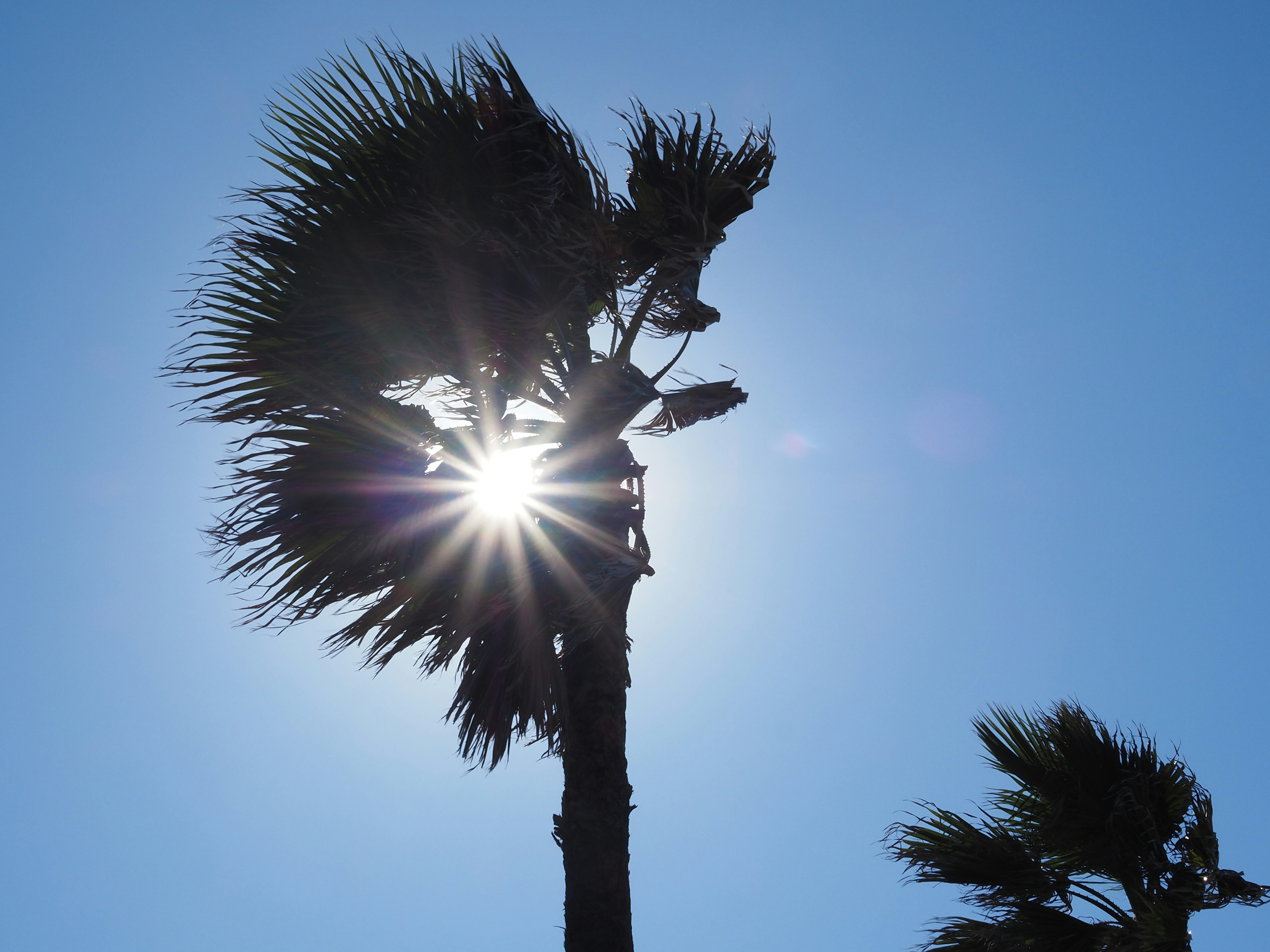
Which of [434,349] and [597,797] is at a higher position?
[434,349]

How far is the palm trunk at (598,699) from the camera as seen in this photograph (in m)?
4.39

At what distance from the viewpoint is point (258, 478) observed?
500 cm

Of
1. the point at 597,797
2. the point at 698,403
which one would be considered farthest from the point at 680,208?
the point at 597,797

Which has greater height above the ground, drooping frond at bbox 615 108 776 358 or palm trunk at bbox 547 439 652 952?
drooping frond at bbox 615 108 776 358

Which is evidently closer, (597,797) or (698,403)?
(597,797)

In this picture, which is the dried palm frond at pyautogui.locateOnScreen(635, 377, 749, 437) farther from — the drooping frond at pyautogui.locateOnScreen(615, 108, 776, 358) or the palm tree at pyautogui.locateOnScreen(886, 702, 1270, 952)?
the palm tree at pyautogui.locateOnScreen(886, 702, 1270, 952)

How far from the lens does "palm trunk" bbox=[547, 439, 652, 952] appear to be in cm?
439

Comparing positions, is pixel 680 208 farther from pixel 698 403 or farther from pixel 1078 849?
pixel 1078 849

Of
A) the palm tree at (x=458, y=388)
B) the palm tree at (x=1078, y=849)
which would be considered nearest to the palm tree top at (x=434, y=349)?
the palm tree at (x=458, y=388)

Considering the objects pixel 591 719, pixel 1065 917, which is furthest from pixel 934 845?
pixel 591 719

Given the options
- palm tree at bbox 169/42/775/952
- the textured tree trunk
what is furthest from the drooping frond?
the textured tree trunk

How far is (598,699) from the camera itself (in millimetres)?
4875

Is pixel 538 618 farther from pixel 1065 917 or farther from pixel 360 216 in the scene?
pixel 1065 917

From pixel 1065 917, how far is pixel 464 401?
16.1 feet
